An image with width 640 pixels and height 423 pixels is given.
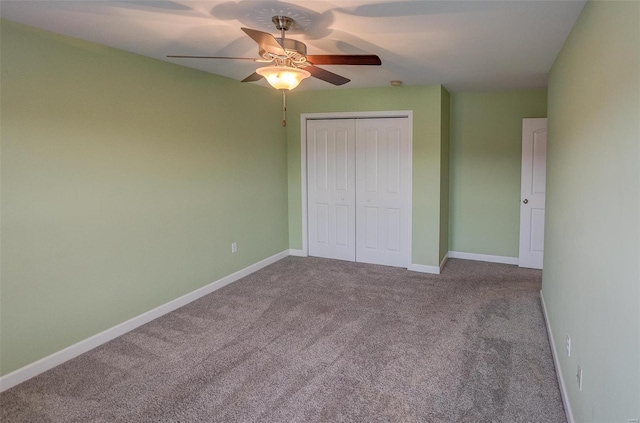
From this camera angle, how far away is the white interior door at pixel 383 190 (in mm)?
5270

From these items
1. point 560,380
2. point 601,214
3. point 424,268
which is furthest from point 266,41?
point 424,268

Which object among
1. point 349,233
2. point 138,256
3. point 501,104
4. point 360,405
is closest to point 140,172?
point 138,256

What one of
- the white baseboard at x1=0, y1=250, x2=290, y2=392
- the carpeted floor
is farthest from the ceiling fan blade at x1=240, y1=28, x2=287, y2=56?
the white baseboard at x1=0, y1=250, x2=290, y2=392

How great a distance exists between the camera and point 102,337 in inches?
130

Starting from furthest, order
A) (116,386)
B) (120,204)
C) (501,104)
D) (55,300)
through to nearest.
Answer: (501,104) → (120,204) → (55,300) → (116,386)

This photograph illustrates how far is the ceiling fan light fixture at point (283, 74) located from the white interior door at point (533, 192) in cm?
376

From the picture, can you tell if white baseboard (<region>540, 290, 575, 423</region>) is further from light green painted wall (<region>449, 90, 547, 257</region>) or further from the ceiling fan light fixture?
the ceiling fan light fixture

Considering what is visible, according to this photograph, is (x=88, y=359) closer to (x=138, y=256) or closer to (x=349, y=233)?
(x=138, y=256)

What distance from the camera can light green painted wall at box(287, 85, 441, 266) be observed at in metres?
4.97

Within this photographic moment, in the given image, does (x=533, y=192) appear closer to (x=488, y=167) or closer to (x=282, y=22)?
(x=488, y=167)

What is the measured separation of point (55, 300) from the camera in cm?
296

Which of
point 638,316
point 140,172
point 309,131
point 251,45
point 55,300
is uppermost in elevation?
point 251,45

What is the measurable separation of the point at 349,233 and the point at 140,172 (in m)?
2.97

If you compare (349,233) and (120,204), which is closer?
(120,204)
